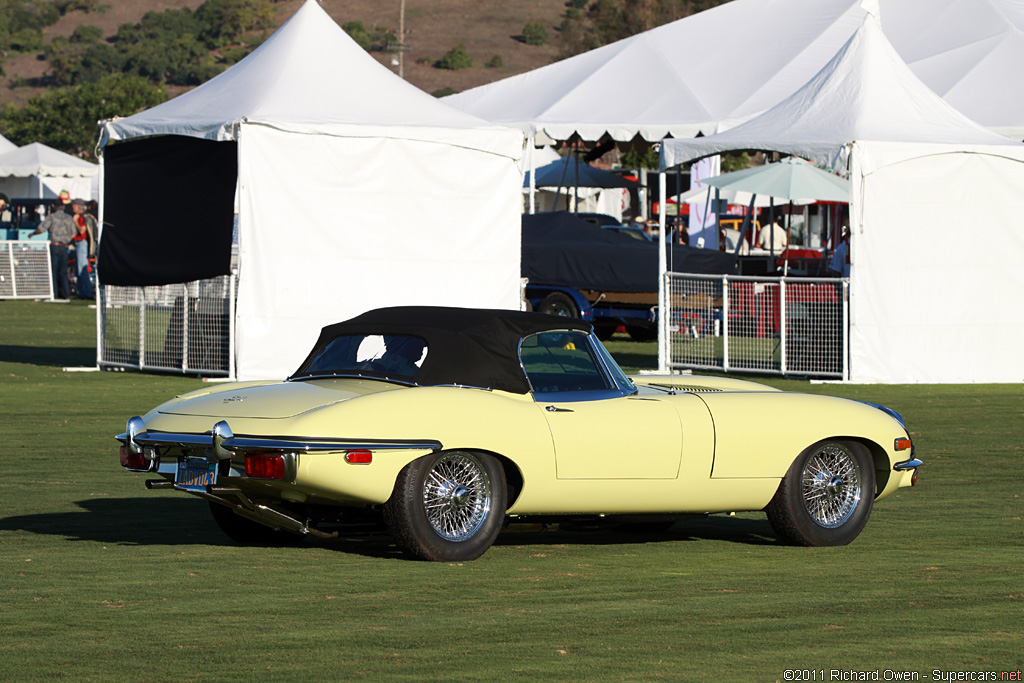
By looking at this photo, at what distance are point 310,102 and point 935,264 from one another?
26.2 feet

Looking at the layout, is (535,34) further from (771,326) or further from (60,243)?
(771,326)

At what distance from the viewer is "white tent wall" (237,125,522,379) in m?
18.2

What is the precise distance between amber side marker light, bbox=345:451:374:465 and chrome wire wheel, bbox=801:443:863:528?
8.51ft

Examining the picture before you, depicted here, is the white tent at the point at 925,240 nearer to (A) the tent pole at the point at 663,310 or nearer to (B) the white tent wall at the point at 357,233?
(A) the tent pole at the point at 663,310

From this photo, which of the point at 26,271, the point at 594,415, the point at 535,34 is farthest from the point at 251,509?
the point at 535,34

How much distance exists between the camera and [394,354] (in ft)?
26.9

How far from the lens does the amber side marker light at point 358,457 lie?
7164 mm

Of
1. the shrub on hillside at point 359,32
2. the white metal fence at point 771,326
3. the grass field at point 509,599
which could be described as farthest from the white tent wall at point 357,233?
the shrub on hillside at point 359,32

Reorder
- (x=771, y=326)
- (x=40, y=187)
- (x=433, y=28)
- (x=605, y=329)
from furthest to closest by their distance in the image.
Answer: (x=433, y=28) < (x=40, y=187) < (x=605, y=329) < (x=771, y=326)

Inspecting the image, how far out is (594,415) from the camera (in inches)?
314

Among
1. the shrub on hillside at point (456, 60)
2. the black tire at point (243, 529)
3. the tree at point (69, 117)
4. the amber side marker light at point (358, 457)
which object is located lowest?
the black tire at point (243, 529)

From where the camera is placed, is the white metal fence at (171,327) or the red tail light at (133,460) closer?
the red tail light at (133,460)

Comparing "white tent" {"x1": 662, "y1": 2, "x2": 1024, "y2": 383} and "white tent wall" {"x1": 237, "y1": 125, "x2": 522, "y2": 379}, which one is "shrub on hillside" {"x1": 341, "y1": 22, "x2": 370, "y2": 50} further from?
"white tent" {"x1": 662, "y1": 2, "x2": 1024, "y2": 383}

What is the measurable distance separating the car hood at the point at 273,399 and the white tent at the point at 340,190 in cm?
1013
